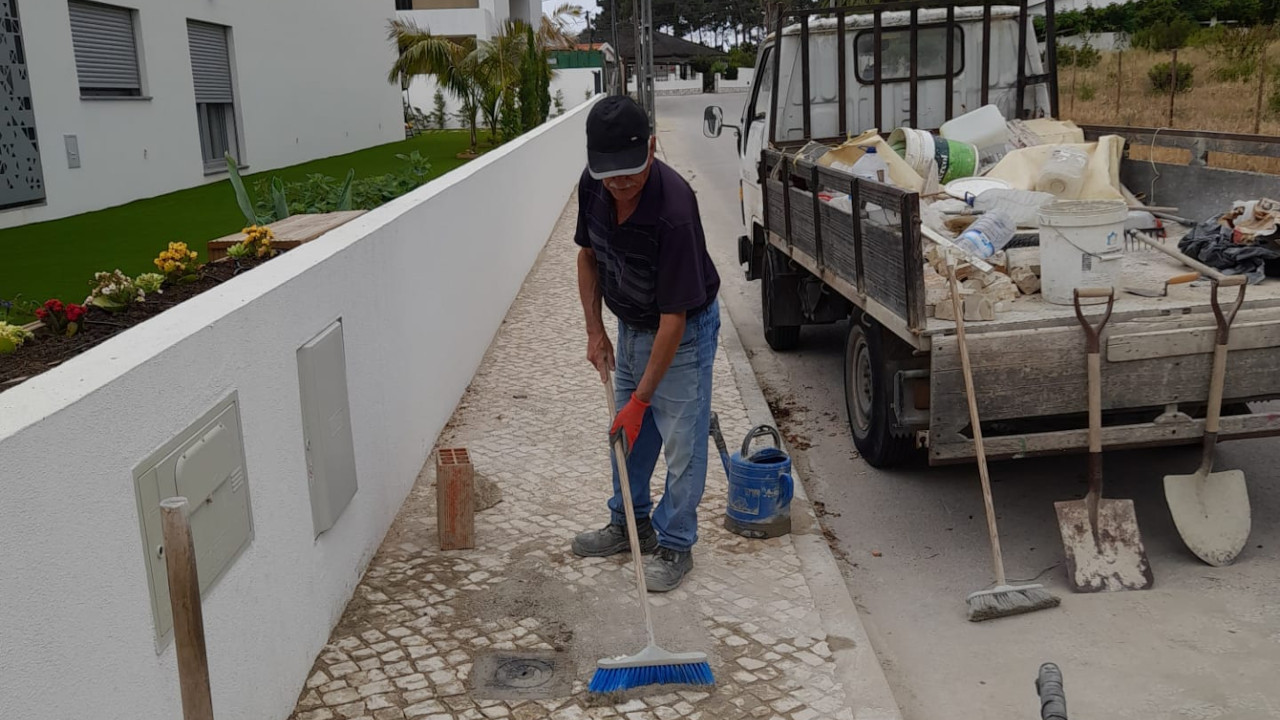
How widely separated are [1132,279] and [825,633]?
7.94ft

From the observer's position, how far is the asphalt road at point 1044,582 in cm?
388

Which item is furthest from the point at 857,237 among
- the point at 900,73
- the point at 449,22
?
the point at 449,22

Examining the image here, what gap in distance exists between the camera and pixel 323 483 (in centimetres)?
408

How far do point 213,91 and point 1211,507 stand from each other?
1641 centimetres

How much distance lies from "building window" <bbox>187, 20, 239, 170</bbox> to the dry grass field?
1376cm

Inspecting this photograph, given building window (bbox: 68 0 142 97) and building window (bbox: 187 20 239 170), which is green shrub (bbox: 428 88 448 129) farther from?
building window (bbox: 68 0 142 97)

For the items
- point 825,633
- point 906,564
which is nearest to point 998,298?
point 906,564

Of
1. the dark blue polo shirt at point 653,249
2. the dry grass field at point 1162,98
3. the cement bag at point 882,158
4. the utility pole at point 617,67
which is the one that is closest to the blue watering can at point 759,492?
the dark blue polo shirt at point 653,249

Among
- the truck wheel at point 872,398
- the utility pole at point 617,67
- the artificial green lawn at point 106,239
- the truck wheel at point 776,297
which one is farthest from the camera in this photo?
the utility pole at point 617,67

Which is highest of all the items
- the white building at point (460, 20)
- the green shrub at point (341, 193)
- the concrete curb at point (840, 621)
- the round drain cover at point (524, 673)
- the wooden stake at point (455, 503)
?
the white building at point (460, 20)

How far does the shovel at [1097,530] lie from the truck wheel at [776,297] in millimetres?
3496

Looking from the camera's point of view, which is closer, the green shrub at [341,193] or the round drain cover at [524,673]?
the round drain cover at [524,673]

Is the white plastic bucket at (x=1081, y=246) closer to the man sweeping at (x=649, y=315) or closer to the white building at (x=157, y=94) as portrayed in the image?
the man sweeping at (x=649, y=315)

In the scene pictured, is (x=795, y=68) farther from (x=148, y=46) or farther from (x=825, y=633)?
(x=148, y=46)
